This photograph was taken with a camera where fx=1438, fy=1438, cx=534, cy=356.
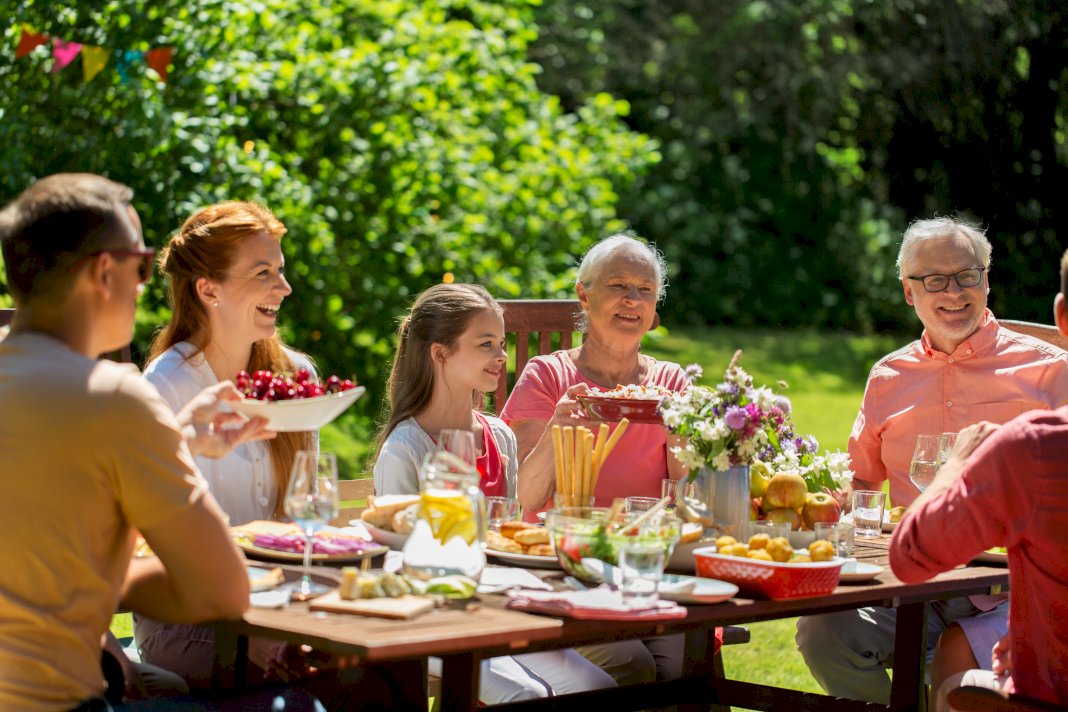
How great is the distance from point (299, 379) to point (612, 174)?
715cm

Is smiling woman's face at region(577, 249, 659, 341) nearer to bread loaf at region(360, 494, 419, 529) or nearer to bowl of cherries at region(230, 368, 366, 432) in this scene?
bread loaf at region(360, 494, 419, 529)

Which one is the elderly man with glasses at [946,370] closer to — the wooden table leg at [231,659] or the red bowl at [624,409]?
the red bowl at [624,409]

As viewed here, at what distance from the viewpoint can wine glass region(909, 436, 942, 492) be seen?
392 centimetres

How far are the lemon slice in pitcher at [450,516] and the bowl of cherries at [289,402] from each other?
0.28 meters

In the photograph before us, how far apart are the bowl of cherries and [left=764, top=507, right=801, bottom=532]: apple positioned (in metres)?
1.19

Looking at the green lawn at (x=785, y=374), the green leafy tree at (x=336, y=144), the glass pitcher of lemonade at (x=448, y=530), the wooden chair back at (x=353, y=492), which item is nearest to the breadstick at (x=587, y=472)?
the glass pitcher of lemonade at (x=448, y=530)

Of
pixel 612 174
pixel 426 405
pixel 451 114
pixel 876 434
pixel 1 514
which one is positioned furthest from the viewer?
pixel 612 174

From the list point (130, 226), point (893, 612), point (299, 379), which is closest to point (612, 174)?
point (893, 612)

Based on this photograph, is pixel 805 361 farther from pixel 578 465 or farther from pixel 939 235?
pixel 578 465

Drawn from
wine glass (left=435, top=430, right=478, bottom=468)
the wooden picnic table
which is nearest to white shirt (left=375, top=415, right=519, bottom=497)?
the wooden picnic table

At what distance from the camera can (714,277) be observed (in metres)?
16.1

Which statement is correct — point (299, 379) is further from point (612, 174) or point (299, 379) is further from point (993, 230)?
point (993, 230)

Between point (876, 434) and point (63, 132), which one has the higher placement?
point (63, 132)

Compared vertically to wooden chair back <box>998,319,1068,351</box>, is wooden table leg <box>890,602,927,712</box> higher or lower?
lower
